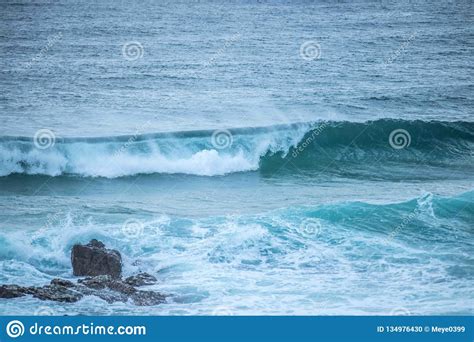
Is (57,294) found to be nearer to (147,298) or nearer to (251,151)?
(147,298)

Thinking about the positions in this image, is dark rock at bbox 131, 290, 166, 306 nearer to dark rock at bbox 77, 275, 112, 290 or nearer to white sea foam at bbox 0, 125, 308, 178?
dark rock at bbox 77, 275, 112, 290

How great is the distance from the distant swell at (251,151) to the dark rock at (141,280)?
7.42ft

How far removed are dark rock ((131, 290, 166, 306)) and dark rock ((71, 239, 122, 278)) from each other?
0.30 m

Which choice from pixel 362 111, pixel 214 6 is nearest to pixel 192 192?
pixel 362 111

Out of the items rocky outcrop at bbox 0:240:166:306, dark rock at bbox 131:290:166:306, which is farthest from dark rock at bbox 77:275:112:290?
dark rock at bbox 131:290:166:306

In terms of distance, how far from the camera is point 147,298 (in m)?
5.54

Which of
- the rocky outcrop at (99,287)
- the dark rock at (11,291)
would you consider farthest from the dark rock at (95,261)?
the dark rock at (11,291)

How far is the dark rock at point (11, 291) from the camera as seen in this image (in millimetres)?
5535

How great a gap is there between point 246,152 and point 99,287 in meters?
3.28

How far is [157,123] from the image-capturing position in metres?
8.99

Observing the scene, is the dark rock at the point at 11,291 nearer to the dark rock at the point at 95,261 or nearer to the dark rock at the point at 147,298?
the dark rock at the point at 95,261

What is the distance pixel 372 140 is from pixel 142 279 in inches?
155

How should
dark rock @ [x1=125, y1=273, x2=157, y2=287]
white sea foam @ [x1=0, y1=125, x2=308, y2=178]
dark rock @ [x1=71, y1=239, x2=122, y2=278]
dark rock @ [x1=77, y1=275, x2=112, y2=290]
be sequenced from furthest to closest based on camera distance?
white sea foam @ [x1=0, y1=125, x2=308, y2=178] < dark rock @ [x1=71, y1=239, x2=122, y2=278] < dark rock @ [x1=125, y1=273, x2=157, y2=287] < dark rock @ [x1=77, y1=275, x2=112, y2=290]

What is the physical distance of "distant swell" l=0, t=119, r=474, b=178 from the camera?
26.5 ft
